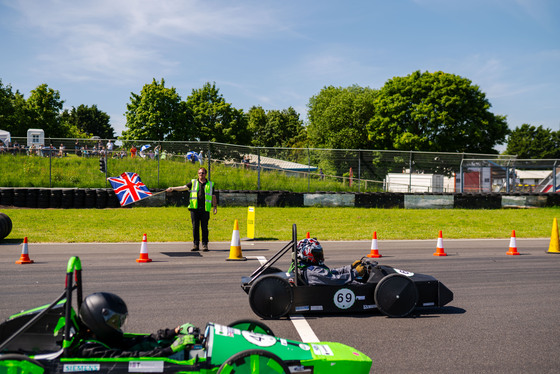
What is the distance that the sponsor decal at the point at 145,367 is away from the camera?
139 inches

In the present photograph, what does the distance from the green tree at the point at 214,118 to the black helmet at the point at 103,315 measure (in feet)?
187

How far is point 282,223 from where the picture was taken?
17.8 meters

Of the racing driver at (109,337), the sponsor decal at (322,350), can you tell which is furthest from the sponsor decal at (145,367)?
the sponsor decal at (322,350)

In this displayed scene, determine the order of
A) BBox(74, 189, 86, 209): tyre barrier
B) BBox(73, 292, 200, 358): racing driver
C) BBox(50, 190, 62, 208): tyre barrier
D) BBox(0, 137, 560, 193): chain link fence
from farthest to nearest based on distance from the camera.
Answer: BBox(0, 137, 560, 193): chain link fence
BBox(74, 189, 86, 209): tyre barrier
BBox(50, 190, 62, 208): tyre barrier
BBox(73, 292, 200, 358): racing driver

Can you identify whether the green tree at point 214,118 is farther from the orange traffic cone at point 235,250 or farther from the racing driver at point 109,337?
the racing driver at point 109,337

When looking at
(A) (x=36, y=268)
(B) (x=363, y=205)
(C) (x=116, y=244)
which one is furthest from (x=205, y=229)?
(B) (x=363, y=205)

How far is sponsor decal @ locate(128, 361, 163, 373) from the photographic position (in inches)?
139

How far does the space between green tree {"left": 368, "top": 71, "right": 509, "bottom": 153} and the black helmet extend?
160 feet

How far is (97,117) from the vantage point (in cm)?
11181

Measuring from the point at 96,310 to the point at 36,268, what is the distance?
6618 millimetres

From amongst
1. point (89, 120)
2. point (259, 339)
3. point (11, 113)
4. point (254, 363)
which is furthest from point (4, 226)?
point (89, 120)

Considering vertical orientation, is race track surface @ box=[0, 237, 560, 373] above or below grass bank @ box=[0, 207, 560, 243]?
below

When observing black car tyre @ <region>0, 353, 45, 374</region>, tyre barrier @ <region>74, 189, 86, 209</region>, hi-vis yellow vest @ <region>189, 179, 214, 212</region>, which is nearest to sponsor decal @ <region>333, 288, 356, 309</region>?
black car tyre @ <region>0, 353, 45, 374</region>

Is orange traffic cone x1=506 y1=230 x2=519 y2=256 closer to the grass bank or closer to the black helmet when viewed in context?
the grass bank
